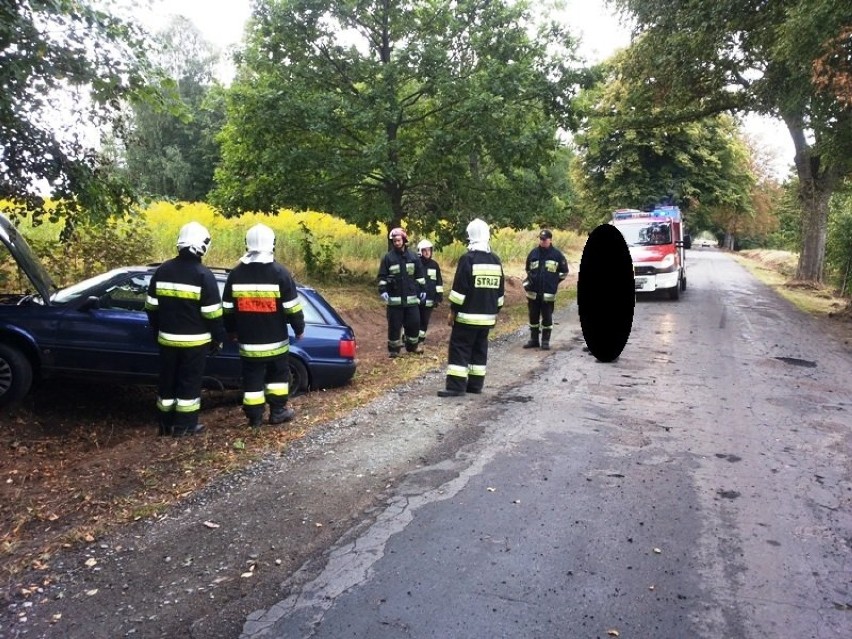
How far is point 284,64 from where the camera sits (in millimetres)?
13055

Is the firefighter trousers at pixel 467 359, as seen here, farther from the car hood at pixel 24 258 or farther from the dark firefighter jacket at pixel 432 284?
the car hood at pixel 24 258

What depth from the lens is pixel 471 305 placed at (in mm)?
6992

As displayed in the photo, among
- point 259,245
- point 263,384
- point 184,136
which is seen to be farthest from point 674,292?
point 184,136

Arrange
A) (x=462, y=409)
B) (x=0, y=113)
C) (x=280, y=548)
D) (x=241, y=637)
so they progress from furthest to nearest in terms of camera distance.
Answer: (x=462, y=409)
(x=0, y=113)
(x=280, y=548)
(x=241, y=637)

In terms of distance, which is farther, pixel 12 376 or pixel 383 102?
pixel 383 102

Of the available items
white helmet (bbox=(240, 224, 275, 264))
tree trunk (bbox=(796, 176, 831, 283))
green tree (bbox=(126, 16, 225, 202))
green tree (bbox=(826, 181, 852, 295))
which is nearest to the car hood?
Result: white helmet (bbox=(240, 224, 275, 264))

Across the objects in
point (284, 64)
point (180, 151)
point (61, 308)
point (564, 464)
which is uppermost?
point (180, 151)

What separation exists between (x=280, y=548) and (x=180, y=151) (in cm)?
3833

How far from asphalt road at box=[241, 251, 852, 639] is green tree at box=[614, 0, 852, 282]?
23.5ft

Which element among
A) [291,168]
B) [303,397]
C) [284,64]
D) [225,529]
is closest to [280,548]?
[225,529]

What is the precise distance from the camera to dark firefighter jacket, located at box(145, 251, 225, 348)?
214 inches

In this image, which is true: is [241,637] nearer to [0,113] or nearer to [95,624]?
[95,624]

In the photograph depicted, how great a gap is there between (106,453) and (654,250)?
49.8ft

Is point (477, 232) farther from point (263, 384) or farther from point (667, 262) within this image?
point (667, 262)
